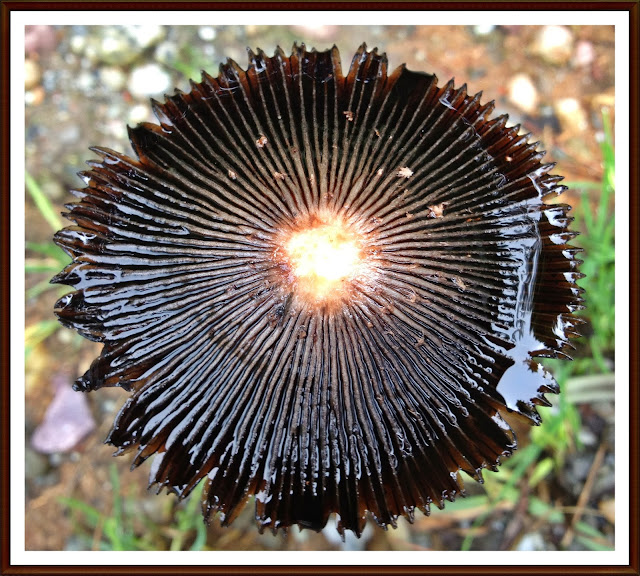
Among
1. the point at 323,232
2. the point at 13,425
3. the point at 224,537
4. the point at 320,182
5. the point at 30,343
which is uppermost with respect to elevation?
the point at 320,182

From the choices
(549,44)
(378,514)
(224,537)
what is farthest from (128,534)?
(549,44)

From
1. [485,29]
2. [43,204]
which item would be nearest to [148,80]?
[43,204]

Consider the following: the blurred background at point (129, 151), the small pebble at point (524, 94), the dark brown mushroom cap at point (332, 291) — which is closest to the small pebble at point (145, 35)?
the blurred background at point (129, 151)

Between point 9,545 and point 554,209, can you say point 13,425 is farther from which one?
point 554,209

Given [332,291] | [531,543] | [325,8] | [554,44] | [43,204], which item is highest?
[554,44]

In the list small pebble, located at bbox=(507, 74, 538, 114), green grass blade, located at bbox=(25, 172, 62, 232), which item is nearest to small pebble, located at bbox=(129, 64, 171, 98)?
green grass blade, located at bbox=(25, 172, 62, 232)

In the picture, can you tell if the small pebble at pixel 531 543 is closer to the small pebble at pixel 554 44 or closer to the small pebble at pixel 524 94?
the small pebble at pixel 524 94

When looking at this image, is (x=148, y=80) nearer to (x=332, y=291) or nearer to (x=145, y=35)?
(x=145, y=35)
